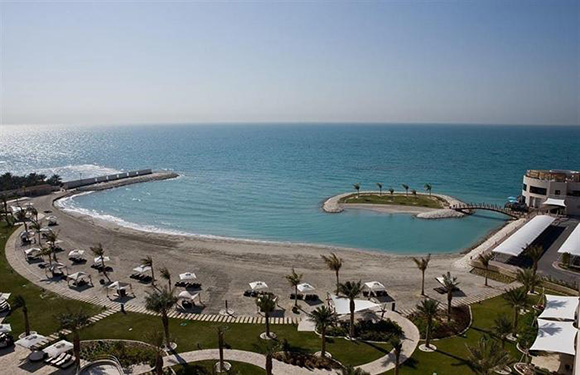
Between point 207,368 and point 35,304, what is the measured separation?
878 inches

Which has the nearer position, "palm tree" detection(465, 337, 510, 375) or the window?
"palm tree" detection(465, 337, 510, 375)

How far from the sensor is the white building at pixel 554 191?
67000 millimetres

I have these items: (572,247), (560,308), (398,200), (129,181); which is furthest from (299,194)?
(560,308)

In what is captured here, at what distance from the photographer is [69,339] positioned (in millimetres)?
31750

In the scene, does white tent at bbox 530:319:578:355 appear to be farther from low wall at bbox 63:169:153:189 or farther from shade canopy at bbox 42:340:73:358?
low wall at bbox 63:169:153:189

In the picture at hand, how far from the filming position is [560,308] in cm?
3025

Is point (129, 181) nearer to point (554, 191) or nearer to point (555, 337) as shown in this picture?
point (554, 191)

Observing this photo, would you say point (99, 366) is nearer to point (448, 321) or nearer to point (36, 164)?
point (448, 321)

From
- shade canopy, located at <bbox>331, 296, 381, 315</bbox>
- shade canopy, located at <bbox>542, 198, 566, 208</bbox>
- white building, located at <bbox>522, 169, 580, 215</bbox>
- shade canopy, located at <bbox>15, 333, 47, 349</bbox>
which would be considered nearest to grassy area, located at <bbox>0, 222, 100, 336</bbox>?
shade canopy, located at <bbox>15, 333, 47, 349</bbox>

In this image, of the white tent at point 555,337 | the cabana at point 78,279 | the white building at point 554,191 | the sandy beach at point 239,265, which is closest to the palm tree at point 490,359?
the white tent at point 555,337

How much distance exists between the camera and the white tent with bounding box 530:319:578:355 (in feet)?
81.3

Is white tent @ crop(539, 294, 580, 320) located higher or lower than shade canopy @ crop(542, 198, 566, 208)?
lower

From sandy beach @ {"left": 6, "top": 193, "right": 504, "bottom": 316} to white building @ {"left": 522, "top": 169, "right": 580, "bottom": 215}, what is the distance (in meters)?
27.3

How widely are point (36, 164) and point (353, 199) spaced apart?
155 metres
